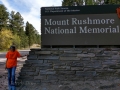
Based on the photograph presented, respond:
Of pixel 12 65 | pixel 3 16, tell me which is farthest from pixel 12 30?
pixel 12 65

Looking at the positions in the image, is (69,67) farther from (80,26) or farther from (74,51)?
(80,26)

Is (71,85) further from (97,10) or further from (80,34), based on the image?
(97,10)

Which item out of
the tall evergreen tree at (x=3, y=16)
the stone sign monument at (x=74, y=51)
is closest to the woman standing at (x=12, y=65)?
the stone sign monument at (x=74, y=51)

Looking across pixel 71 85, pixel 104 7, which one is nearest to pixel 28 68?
pixel 71 85

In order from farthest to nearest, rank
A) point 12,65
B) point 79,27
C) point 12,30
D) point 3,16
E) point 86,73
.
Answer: point 12,30 < point 3,16 < point 79,27 < point 86,73 < point 12,65

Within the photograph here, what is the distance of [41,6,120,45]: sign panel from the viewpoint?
261 inches

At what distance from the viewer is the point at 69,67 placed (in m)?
6.57

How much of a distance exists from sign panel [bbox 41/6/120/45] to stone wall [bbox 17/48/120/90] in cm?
33

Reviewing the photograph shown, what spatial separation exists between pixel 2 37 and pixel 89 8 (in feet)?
152

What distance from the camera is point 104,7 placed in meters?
6.59

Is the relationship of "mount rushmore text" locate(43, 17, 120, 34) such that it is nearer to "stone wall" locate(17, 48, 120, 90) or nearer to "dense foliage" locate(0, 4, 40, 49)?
"stone wall" locate(17, 48, 120, 90)

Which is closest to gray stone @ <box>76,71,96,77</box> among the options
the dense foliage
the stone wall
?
the stone wall

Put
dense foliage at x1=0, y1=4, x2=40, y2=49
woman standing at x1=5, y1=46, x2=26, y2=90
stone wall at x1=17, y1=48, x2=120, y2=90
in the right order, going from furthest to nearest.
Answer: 1. dense foliage at x1=0, y1=4, x2=40, y2=49
2. stone wall at x1=17, y1=48, x2=120, y2=90
3. woman standing at x1=5, y1=46, x2=26, y2=90

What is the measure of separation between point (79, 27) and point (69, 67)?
1.46 metres
